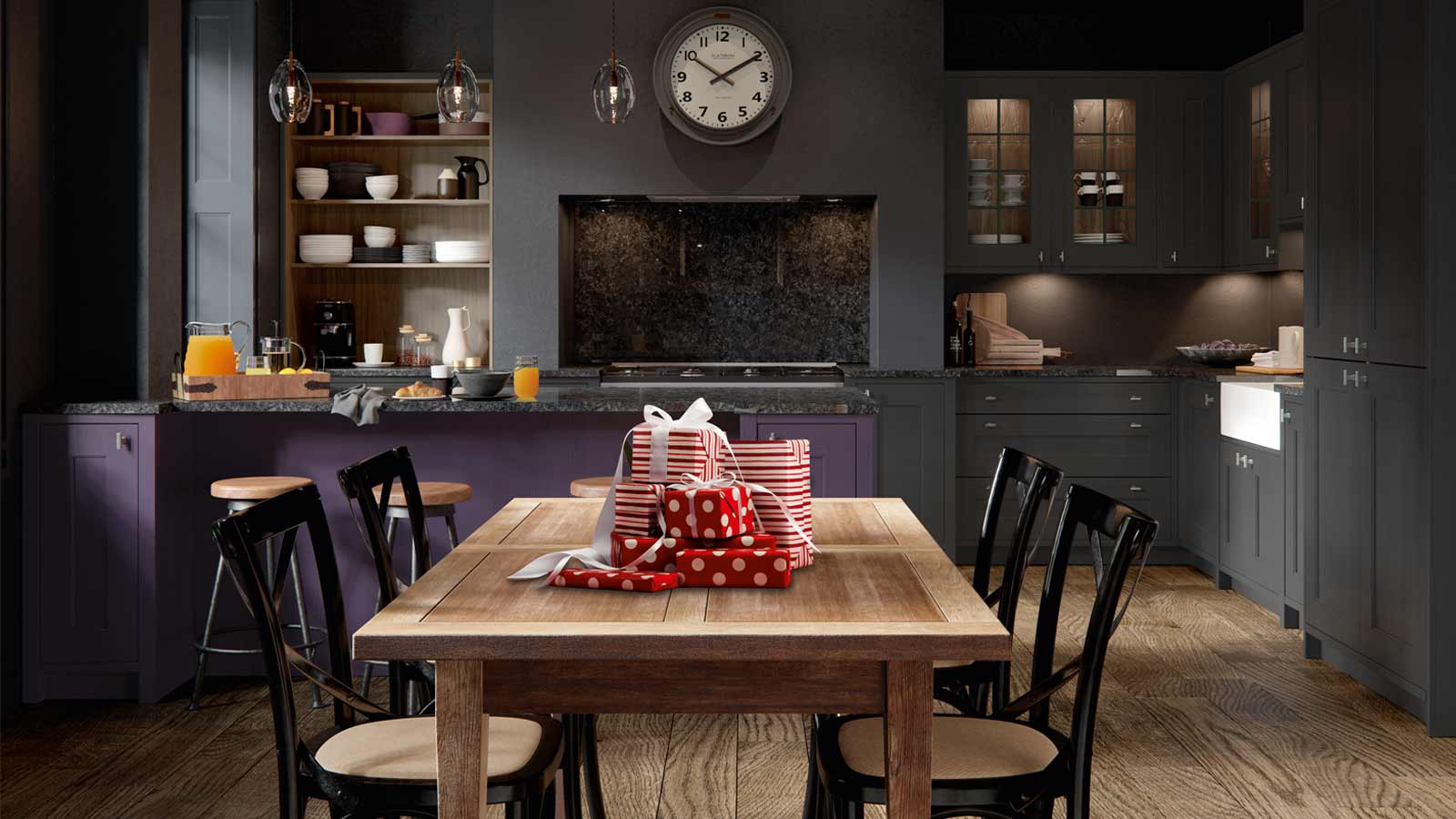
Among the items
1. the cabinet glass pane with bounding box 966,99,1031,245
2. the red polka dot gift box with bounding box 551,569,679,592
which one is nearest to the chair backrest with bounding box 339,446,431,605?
the red polka dot gift box with bounding box 551,569,679,592

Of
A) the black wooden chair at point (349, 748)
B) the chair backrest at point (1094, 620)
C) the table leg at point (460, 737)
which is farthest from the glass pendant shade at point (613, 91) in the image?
the table leg at point (460, 737)

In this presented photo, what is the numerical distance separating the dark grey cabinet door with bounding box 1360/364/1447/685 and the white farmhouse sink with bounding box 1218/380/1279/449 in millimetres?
1017

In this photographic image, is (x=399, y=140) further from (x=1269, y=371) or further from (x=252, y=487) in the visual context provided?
(x=1269, y=371)

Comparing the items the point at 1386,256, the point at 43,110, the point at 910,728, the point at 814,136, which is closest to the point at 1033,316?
the point at 814,136

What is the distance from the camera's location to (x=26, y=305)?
3898 millimetres

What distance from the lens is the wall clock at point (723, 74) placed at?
589cm

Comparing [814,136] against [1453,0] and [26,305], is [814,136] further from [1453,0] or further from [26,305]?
[26,305]

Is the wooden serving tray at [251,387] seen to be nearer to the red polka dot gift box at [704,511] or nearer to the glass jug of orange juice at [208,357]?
the glass jug of orange juice at [208,357]

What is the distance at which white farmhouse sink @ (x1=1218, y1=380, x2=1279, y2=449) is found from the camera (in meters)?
4.87

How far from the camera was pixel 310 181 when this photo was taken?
611 centimetres

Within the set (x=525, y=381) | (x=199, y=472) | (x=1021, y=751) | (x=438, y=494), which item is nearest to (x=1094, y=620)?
(x=1021, y=751)

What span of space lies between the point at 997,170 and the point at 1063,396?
1161 millimetres

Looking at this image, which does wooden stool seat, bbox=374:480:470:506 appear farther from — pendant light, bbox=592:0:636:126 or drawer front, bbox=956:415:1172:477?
drawer front, bbox=956:415:1172:477

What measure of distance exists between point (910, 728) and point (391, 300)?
17.3 feet
